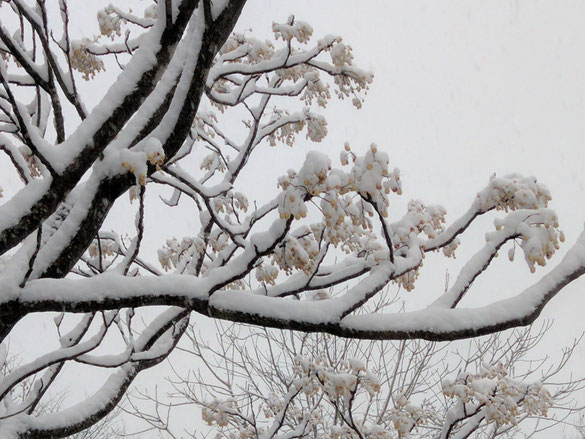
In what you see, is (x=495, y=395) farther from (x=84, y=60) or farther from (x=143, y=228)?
(x=84, y=60)

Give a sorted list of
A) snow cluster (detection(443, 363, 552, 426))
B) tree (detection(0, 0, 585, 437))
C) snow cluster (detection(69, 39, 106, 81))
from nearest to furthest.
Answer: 1. tree (detection(0, 0, 585, 437))
2. snow cluster (detection(443, 363, 552, 426))
3. snow cluster (detection(69, 39, 106, 81))

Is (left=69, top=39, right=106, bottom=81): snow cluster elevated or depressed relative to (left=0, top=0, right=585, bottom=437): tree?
elevated

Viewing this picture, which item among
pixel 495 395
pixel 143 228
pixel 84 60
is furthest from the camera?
pixel 84 60

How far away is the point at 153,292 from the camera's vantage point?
2.20 meters

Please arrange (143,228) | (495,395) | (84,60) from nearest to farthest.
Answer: (143,228)
(495,395)
(84,60)

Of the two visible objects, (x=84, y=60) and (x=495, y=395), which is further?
(x=84, y=60)

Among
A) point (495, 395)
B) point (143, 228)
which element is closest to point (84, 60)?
point (143, 228)

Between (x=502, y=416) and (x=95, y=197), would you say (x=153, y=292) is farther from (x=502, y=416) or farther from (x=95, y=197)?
(x=502, y=416)

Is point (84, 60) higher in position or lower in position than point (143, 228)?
higher

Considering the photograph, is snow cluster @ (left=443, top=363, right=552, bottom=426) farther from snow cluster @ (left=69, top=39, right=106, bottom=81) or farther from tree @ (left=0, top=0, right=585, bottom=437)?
snow cluster @ (left=69, top=39, right=106, bottom=81)

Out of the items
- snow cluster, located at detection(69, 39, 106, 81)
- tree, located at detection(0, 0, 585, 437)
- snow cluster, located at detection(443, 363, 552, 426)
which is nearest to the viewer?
tree, located at detection(0, 0, 585, 437)

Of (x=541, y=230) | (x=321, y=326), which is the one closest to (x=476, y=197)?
(x=541, y=230)

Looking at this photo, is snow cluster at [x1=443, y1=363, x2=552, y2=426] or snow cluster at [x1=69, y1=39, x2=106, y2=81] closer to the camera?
snow cluster at [x1=443, y1=363, x2=552, y2=426]

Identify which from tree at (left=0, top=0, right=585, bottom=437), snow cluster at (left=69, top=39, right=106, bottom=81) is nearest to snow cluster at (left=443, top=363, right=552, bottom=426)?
tree at (left=0, top=0, right=585, bottom=437)
